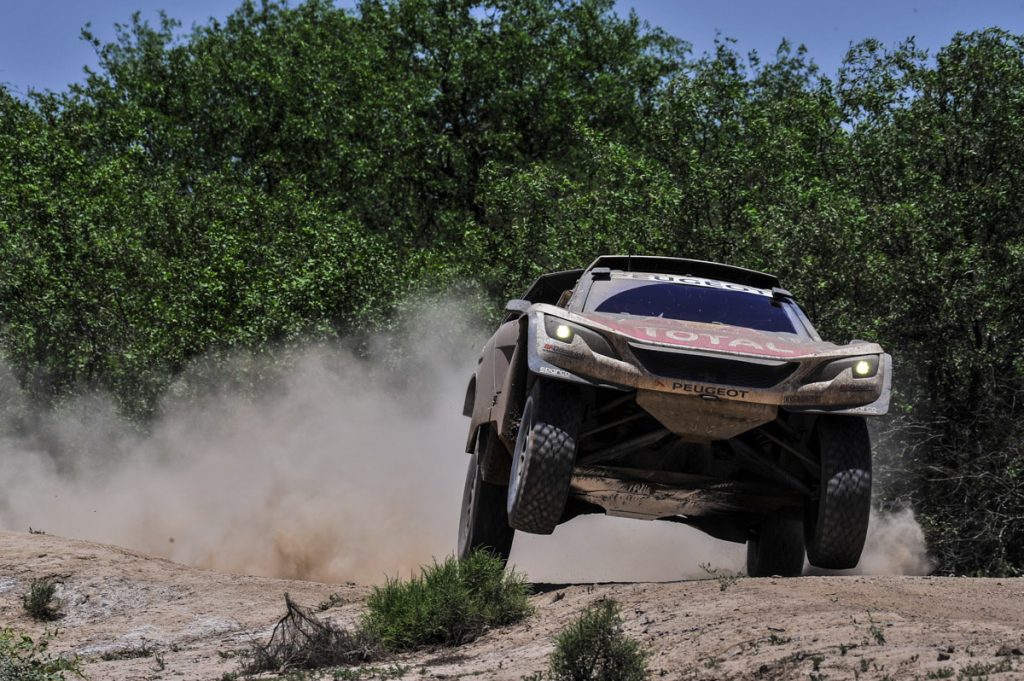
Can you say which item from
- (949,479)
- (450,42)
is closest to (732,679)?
(949,479)

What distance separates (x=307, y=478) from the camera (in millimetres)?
20469

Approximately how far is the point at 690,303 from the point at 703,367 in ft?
4.61

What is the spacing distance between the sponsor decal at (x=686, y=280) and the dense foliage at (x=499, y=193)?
745 cm

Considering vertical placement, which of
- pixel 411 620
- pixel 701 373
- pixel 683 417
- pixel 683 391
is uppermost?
pixel 701 373

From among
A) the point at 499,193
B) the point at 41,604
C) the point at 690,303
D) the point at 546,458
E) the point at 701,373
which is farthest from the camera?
the point at 499,193

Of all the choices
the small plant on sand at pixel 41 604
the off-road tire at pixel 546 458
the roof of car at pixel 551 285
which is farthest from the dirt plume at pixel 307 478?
the off-road tire at pixel 546 458

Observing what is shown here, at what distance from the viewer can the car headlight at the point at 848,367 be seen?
27.3 feet

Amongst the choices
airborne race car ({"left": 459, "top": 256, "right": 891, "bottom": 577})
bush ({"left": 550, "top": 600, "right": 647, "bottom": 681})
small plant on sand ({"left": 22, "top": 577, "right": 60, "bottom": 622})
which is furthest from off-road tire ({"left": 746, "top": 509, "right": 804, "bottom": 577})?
small plant on sand ({"left": 22, "top": 577, "right": 60, "bottom": 622})

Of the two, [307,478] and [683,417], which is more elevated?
[307,478]

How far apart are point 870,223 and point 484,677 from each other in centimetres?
1363

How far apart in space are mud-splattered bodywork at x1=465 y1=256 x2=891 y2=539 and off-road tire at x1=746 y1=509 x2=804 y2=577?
41 centimetres

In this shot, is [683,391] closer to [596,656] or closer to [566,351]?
[566,351]

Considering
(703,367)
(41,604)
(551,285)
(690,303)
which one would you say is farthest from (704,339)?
(41,604)

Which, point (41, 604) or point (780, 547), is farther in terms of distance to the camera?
point (41, 604)
